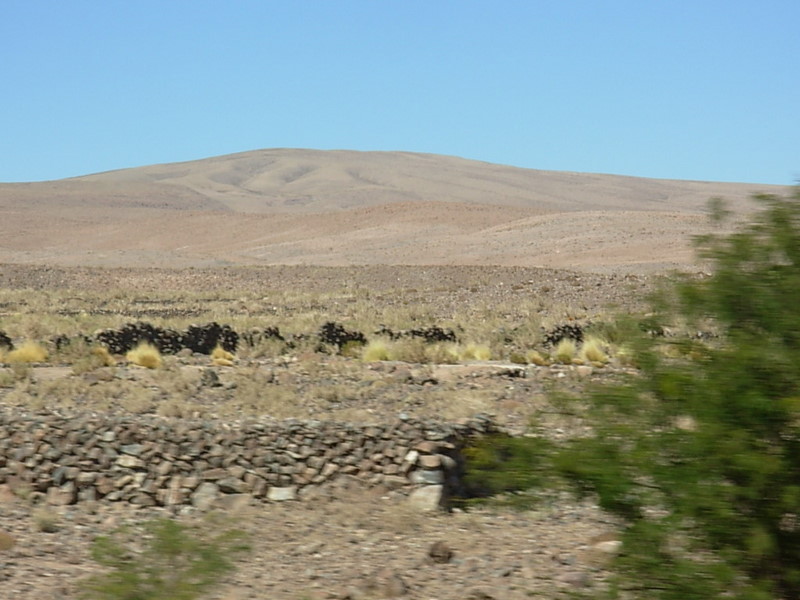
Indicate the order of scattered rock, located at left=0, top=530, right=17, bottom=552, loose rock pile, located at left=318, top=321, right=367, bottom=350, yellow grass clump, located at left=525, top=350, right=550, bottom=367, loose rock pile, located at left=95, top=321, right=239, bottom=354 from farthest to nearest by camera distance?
loose rock pile, located at left=318, top=321, right=367, bottom=350 → loose rock pile, located at left=95, top=321, right=239, bottom=354 → yellow grass clump, located at left=525, top=350, right=550, bottom=367 → scattered rock, located at left=0, top=530, right=17, bottom=552

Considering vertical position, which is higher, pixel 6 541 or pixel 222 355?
pixel 222 355

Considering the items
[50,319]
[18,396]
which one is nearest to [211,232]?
[50,319]

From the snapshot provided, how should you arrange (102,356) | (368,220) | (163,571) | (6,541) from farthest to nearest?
(368,220) < (102,356) < (6,541) < (163,571)

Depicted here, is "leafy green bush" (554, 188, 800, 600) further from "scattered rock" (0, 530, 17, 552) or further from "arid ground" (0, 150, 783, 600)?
"scattered rock" (0, 530, 17, 552)

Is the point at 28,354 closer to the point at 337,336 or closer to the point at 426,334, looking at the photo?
the point at 337,336

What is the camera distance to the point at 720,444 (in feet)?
19.0

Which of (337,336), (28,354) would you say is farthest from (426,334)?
(28,354)

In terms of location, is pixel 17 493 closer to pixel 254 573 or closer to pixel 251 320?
pixel 254 573

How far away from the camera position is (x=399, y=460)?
476 inches

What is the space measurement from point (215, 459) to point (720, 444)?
742 centimetres

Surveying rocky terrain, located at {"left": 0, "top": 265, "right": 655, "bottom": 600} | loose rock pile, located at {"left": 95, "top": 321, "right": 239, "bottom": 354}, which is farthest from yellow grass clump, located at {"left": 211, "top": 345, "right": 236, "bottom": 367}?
loose rock pile, located at {"left": 95, "top": 321, "right": 239, "bottom": 354}

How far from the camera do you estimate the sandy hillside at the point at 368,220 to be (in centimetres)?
7325

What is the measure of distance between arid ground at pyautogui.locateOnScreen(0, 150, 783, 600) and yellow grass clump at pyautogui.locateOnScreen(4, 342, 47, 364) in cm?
46

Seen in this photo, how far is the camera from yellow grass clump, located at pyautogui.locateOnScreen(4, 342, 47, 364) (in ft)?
72.0
